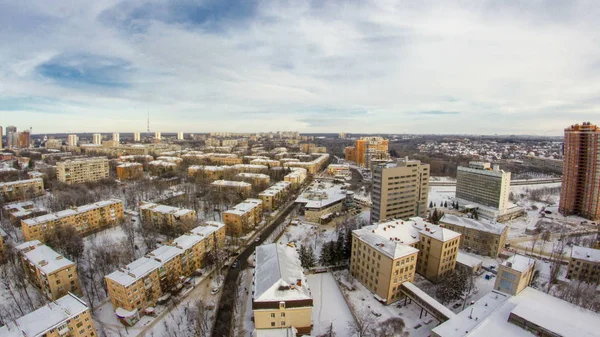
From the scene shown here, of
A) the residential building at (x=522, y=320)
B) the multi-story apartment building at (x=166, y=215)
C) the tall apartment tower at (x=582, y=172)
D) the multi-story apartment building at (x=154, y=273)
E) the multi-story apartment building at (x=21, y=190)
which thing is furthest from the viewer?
the multi-story apartment building at (x=21, y=190)

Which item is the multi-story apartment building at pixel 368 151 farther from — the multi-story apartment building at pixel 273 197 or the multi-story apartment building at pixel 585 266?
the multi-story apartment building at pixel 585 266

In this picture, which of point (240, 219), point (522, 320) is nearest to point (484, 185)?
point (522, 320)

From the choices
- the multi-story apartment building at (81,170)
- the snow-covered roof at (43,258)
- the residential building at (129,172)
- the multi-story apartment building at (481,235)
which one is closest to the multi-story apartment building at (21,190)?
the multi-story apartment building at (81,170)

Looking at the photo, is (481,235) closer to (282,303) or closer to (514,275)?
(514,275)

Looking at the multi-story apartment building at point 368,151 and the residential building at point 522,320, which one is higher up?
Result: the multi-story apartment building at point 368,151

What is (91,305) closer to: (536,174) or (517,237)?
(517,237)

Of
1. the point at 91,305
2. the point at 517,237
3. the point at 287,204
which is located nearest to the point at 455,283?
the point at 517,237

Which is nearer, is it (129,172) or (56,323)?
(56,323)
